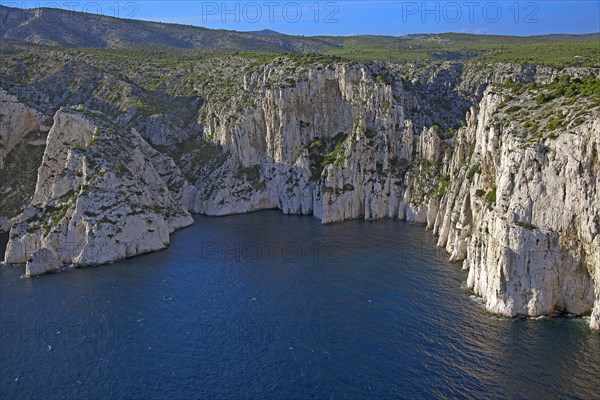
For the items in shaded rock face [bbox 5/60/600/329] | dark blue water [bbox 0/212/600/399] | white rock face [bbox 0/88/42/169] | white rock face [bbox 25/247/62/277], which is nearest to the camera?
dark blue water [bbox 0/212/600/399]

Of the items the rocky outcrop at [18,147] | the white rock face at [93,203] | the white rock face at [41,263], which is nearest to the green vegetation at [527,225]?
the white rock face at [93,203]

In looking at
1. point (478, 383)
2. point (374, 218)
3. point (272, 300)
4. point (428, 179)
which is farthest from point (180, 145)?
point (478, 383)

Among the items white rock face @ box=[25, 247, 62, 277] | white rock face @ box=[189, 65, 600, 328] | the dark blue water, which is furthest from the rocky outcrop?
white rock face @ box=[189, 65, 600, 328]

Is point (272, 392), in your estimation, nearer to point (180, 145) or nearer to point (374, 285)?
point (374, 285)

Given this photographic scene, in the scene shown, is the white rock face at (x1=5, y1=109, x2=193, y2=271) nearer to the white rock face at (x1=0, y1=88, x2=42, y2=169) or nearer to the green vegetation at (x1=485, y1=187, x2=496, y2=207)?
the white rock face at (x1=0, y1=88, x2=42, y2=169)

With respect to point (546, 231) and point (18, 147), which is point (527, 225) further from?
point (18, 147)

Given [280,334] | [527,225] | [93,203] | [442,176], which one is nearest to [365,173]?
[442,176]

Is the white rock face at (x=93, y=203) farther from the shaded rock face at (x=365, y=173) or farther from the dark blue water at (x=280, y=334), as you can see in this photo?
the dark blue water at (x=280, y=334)

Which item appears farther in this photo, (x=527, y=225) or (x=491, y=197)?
(x=491, y=197)
